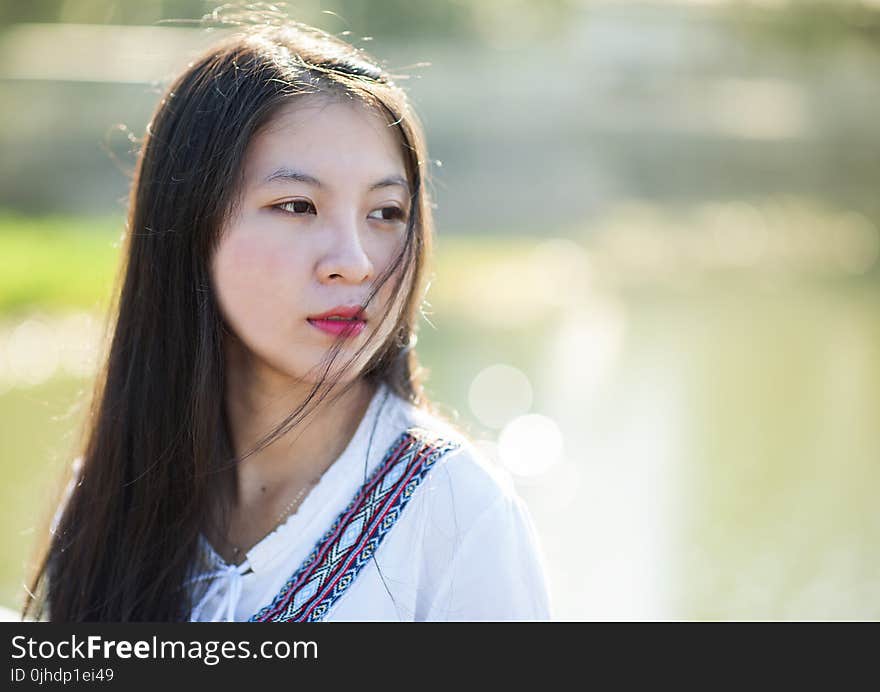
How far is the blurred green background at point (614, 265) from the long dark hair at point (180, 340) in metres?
0.25

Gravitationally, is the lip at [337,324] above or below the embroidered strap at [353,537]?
above

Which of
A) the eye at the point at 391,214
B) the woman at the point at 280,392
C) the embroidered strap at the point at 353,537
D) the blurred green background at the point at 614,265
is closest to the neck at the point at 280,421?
the woman at the point at 280,392

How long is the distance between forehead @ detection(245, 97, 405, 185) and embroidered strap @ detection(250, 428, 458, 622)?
1.20ft

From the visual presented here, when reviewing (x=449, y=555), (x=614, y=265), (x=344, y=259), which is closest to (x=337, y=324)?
(x=344, y=259)

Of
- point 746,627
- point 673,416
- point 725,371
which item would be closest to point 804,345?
point 725,371

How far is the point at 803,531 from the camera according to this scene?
4.39 meters

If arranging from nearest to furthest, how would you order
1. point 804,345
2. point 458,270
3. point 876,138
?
1. point 804,345
2. point 458,270
3. point 876,138

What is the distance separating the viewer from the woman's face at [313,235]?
1.35 metres

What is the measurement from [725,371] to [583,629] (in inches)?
201

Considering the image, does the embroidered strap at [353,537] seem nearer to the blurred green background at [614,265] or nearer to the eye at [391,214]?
the eye at [391,214]

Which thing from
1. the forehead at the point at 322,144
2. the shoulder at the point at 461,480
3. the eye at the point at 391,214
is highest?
the forehead at the point at 322,144

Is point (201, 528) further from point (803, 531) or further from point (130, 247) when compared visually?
point (803, 531)

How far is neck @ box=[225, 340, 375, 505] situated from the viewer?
4.90 ft

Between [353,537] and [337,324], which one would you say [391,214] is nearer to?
[337,324]
